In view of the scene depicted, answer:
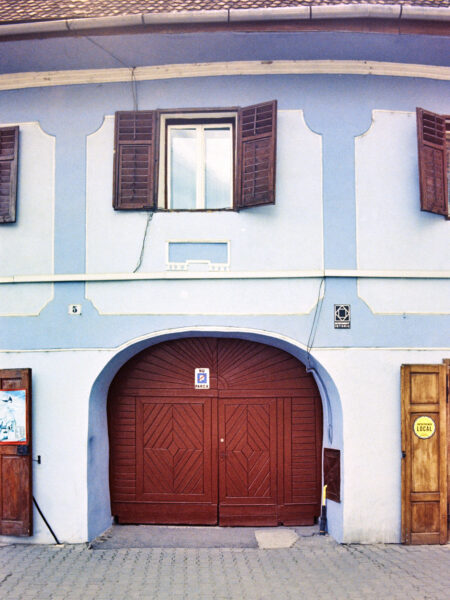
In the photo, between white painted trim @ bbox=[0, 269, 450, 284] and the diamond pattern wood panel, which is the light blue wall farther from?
→ the diamond pattern wood panel

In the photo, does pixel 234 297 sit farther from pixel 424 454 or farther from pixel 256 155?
pixel 424 454

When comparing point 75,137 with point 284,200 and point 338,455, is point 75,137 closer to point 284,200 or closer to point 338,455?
point 284,200

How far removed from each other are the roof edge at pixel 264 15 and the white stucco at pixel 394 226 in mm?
1255

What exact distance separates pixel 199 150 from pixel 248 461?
4.41 meters

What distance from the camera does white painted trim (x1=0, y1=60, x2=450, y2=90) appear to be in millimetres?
7656

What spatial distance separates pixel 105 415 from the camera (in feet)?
26.6

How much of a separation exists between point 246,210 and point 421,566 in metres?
4.78

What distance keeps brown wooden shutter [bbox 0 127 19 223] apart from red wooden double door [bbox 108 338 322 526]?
268 cm

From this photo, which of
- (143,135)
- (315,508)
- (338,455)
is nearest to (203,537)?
(315,508)

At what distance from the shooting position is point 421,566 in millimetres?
6625

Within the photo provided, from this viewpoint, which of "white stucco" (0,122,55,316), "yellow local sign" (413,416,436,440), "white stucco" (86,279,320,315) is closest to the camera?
"yellow local sign" (413,416,436,440)

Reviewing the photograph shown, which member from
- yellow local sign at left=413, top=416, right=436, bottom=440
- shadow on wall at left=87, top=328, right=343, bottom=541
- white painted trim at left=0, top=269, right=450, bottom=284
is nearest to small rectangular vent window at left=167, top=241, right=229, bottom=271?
white painted trim at left=0, top=269, right=450, bottom=284

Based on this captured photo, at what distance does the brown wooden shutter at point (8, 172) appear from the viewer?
7.80 m

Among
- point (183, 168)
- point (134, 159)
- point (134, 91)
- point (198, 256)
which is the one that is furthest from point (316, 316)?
point (134, 91)
